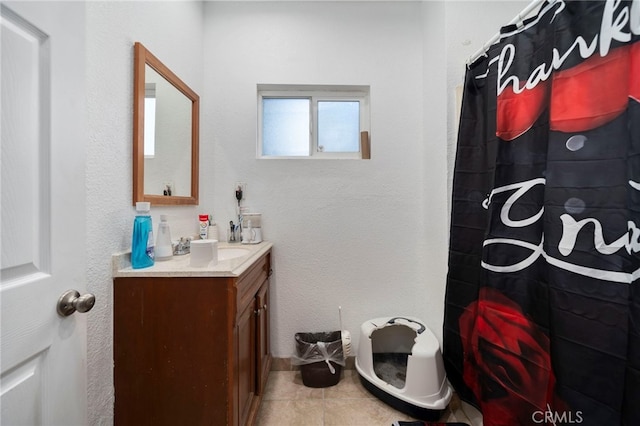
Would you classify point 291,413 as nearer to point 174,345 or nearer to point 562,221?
point 174,345

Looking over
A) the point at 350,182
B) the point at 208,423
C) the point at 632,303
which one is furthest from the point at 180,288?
the point at 632,303

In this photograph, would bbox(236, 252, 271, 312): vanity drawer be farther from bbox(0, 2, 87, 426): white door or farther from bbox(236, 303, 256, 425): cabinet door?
bbox(0, 2, 87, 426): white door

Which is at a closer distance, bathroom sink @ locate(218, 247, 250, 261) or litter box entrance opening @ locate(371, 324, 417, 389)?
bathroom sink @ locate(218, 247, 250, 261)

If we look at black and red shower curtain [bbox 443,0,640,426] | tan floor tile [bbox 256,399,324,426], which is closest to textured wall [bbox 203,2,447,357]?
tan floor tile [bbox 256,399,324,426]

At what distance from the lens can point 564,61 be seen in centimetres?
81

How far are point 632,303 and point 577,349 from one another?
0.19 meters

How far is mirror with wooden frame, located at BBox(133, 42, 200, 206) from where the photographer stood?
3.61ft

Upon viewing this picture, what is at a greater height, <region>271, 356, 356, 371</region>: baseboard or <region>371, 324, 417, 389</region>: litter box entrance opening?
<region>371, 324, 417, 389</region>: litter box entrance opening

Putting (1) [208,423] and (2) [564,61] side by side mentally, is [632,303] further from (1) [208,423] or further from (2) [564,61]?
(1) [208,423]

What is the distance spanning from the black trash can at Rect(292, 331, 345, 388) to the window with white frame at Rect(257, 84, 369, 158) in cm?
129

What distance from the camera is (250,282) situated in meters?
1.19

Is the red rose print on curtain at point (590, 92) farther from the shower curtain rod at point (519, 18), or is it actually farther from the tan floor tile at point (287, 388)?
the tan floor tile at point (287, 388)

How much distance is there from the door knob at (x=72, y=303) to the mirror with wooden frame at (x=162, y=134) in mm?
509

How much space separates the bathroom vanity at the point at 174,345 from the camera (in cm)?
92
